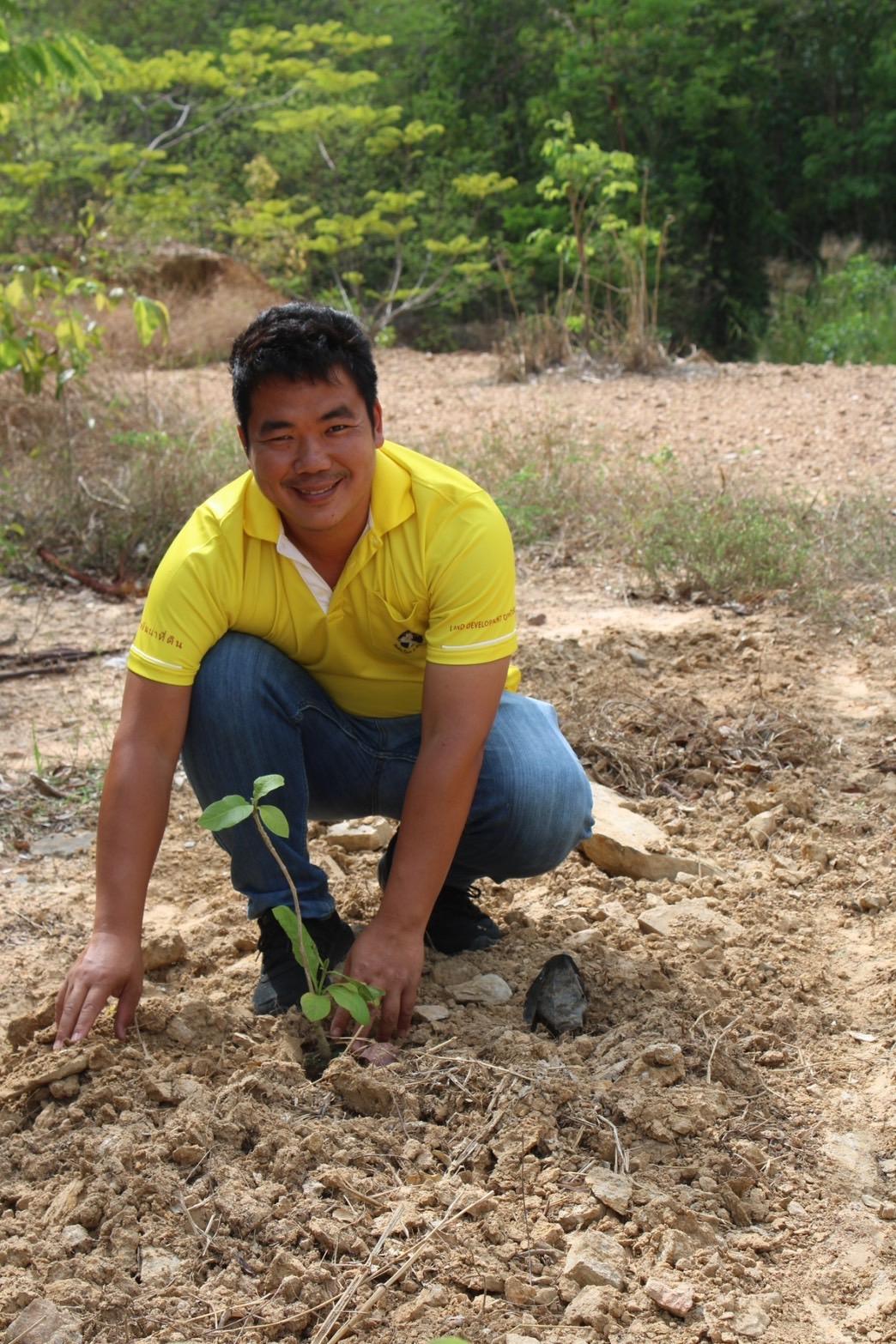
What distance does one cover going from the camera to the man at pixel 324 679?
1.98 meters

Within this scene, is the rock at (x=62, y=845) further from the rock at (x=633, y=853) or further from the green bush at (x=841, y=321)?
the green bush at (x=841, y=321)

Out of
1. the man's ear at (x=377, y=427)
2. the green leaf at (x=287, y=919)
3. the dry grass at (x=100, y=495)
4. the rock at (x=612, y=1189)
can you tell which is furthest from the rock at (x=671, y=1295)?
the dry grass at (x=100, y=495)

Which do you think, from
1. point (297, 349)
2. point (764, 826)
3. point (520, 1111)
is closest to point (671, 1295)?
point (520, 1111)

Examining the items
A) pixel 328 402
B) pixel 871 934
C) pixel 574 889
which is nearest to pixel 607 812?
pixel 574 889

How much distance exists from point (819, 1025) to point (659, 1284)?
0.73 m

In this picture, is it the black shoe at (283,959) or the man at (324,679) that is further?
the black shoe at (283,959)

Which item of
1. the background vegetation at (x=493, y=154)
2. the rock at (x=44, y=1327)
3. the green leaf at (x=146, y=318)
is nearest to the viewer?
the rock at (x=44, y=1327)

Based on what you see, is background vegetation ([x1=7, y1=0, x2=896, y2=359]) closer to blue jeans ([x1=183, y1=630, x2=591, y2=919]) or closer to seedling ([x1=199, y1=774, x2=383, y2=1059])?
blue jeans ([x1=183, y1=630, x2=591, y2=919])

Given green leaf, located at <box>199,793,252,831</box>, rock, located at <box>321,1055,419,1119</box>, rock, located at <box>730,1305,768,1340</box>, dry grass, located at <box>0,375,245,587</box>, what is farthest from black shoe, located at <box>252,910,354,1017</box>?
dry grass, located at <box>0,375,245,587</box>

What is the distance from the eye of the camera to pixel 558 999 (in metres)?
2.15

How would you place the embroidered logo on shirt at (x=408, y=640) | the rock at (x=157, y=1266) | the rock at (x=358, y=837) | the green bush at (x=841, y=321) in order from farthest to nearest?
the green bush at (x=841, y=321) < the rock at (x=358, y=837) < the embroidered logo on shirt at (x=408, y=640) < the rock at (x=157, y=1266)

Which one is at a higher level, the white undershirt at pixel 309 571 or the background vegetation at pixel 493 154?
the background vegetation at pixel 493 154

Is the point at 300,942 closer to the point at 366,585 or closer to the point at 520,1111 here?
the point at 520,1111

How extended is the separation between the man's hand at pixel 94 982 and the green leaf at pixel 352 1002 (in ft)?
1.02
